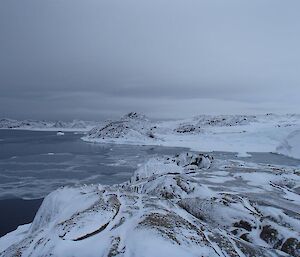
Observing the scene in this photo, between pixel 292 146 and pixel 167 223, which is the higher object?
pixel 167 223

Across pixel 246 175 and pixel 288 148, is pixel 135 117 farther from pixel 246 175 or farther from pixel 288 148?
pixel 246 175

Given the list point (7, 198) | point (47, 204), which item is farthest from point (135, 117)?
point (47, 204)

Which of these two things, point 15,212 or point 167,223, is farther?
point 15,212

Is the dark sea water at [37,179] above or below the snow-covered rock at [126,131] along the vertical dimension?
below

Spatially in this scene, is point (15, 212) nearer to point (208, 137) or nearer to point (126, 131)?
point (208, 137)

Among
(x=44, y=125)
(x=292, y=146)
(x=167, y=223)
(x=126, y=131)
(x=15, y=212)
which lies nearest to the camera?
(x=167, y=223)

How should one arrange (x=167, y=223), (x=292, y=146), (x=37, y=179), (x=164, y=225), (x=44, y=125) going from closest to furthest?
(x=164, y=225) < (x=167, y=223) < (x=37, y=179) < (x=292, y=146) < (x=44, y=125)

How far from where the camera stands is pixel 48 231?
7152 mm

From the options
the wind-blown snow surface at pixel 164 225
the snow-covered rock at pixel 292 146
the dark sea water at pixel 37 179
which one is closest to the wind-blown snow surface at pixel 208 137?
the snow-covered rock at pixel 292 146

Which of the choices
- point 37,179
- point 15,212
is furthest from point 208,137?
point 15,212

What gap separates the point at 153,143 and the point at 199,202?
152ft

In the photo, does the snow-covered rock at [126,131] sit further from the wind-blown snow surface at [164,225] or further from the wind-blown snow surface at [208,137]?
the wind-blown snow surface at [164,225]

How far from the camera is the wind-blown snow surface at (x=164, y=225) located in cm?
600

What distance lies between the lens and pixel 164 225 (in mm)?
6434
